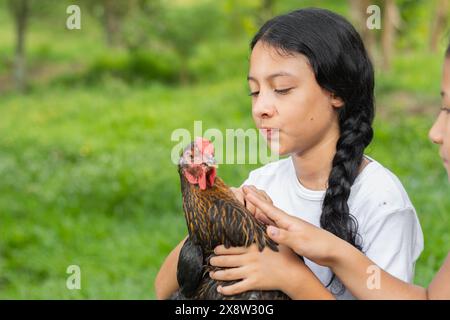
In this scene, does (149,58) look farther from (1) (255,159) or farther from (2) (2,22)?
(1) (255,159)

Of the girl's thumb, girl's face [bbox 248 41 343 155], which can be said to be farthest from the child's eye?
the girl's thumb

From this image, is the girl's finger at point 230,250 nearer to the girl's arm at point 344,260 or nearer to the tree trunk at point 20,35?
the girl's arm at point 344,260

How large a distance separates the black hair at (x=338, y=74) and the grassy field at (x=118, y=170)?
2.05m

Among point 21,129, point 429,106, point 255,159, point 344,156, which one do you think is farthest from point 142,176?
point 344,156

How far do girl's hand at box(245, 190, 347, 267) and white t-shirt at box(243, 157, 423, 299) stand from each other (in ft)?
0.79

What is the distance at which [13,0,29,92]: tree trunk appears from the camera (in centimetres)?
1027

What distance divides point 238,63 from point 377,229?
9019 millimetres

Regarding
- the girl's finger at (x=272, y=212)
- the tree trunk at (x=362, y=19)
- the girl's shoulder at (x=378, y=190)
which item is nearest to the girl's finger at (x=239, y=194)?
the girl's finger at (x=272, y=212)

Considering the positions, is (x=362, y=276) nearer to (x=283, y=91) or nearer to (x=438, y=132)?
(x=438, y=132)

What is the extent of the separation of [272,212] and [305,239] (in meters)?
0.10

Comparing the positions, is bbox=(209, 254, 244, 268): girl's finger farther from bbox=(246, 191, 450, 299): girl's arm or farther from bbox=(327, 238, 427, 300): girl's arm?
bbox=(327, 238, 427, 300): girl's arm

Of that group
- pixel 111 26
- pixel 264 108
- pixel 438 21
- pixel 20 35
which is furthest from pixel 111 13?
pixel 264 108
